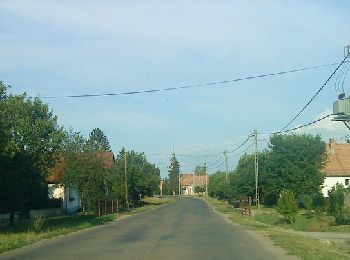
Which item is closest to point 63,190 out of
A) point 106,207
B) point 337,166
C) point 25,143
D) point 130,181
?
point 106,207

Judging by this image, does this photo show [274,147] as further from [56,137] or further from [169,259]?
[169,259]

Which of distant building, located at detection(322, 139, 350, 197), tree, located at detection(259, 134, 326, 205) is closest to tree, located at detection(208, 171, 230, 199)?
distant building, located at detection(322, 139, 350, 197)

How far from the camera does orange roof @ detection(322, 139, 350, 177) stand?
84.1m

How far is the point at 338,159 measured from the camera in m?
88.3

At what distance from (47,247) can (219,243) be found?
21.3 ft

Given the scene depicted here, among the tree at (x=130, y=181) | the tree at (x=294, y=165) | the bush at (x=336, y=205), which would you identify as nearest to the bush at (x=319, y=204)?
the bush at (x=336, y=205)

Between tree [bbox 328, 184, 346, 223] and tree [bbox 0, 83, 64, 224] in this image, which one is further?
tree [bbox 328, 184, 346, 223]

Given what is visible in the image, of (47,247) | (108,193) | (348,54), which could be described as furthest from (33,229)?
(108,193)

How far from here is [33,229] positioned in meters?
30.6

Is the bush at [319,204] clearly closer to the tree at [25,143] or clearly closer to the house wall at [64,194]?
the tree at [25,143]

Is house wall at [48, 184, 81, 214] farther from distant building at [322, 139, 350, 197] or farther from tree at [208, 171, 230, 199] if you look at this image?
distant building at [322, 139, 350, 197]

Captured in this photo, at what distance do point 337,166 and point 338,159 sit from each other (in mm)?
2609

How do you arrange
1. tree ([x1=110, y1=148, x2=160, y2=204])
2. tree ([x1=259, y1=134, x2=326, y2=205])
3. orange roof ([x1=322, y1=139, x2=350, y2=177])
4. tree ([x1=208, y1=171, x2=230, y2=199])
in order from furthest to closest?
tree ([x1=208, y1=171, x2=230, y2=199]), orange roof ([x1=322, y1=139, x2=350, y2=177]), tree ([x1=110, y1=148, x2=160, y2=204]), tree ([x1=259, y1=134, x2=326, y2=205])

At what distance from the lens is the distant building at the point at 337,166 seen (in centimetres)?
8300
